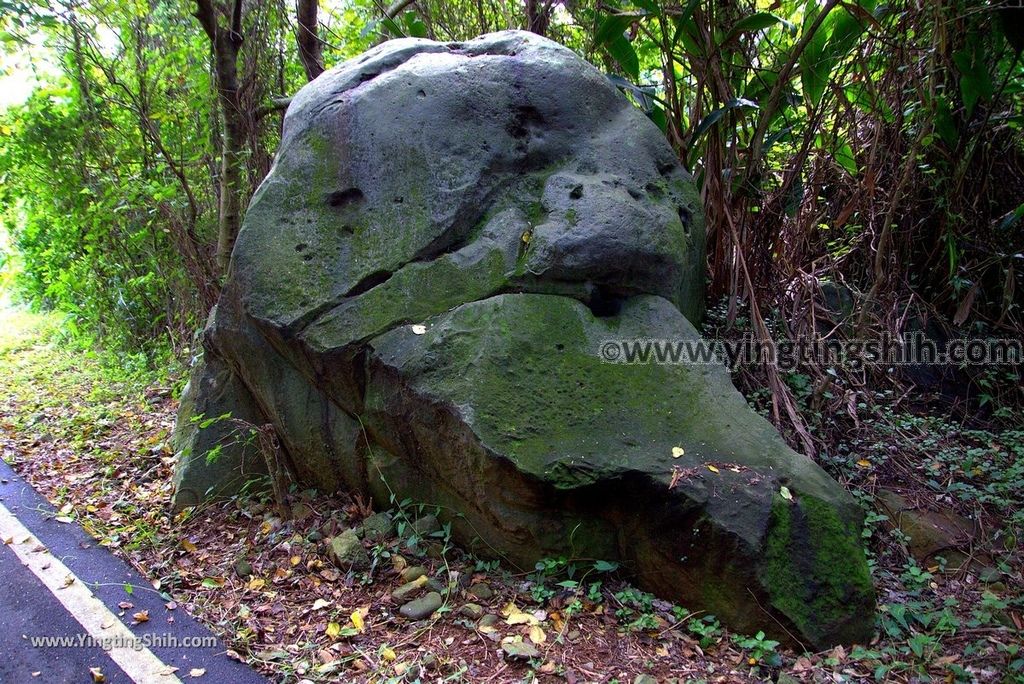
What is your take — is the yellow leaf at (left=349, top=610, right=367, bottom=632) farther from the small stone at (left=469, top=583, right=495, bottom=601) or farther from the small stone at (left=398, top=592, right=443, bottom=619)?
the small stone at (left=469, top=583, right=495, bottom=601)

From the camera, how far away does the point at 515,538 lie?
3377 millimetres

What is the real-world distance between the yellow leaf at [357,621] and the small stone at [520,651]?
669mm

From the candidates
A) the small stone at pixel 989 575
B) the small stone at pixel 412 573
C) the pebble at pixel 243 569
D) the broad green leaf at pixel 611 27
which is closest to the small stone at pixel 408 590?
the small stone at pixel 412 573

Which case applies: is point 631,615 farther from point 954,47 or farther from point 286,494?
point 954,47

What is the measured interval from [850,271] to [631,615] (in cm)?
368

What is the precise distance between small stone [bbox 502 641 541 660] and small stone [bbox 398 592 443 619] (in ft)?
1.43

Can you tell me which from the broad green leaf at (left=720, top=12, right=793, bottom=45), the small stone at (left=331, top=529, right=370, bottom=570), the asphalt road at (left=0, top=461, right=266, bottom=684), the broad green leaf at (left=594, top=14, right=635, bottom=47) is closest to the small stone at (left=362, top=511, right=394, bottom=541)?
the small stone at (left=331, top=529, right=370, bottom=570)

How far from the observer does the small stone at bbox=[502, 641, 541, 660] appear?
9.52ft

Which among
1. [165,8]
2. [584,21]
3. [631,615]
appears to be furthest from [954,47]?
[165,8]

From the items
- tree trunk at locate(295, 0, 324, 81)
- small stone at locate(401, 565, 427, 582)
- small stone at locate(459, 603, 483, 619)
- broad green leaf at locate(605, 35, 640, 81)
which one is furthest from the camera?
tree trunk at locate(295, 0, 324, 81)

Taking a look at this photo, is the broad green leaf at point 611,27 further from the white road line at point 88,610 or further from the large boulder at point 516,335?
the white road line at point 88,610

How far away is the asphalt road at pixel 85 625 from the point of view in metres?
2.91

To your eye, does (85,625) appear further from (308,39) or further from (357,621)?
(308,39)

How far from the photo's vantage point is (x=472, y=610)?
3211mm
